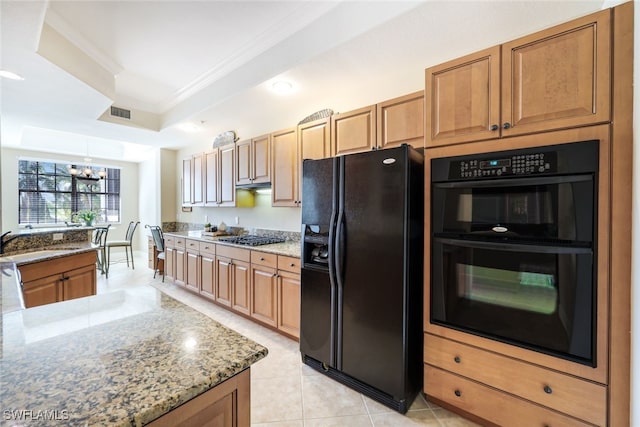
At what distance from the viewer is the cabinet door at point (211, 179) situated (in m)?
4.13

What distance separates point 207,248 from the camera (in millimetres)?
3686

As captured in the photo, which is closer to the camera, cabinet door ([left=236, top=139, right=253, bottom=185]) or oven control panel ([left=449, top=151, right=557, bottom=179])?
oven control panel ([left=449, top=151, right=557, bottom=179])

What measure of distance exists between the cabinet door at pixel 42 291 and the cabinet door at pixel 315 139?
2.46m

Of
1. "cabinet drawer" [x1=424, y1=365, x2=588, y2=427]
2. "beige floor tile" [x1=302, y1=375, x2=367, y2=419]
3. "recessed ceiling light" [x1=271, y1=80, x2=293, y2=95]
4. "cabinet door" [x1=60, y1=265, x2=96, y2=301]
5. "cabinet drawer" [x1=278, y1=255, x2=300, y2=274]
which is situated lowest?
"beige floor tile" [x1=302, y1=375, x2=367, y2=419]

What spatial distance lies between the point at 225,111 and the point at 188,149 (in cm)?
258

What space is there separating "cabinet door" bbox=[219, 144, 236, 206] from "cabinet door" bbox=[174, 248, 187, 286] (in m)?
1.01

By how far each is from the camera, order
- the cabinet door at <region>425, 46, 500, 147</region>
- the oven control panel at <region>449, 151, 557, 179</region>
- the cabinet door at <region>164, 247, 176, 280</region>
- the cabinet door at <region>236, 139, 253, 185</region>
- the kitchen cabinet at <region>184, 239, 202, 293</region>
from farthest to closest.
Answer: the cabinet door at <region>164, 247, 176, 280</region>
the kitchen cabinet at <region>184, 239, 202, 293</region>
the cabinet door at <region>236, 139, 253, 185</region>
the cabinet door at <region>425, 46, 500, 147</region>
the oven control panel at <region>449, 151, 557, 179</region>

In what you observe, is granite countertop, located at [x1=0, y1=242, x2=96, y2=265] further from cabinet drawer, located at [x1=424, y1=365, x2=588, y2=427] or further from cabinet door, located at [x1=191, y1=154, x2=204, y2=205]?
cabinet drawer, located at [x1=424, y1=365, x2=588, y2=427]

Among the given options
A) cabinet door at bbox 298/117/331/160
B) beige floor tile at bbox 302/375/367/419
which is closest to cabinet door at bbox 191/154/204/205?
cabinet door at bbox 298/117/331/160

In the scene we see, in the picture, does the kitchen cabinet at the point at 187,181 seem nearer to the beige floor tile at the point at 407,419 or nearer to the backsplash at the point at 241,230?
the backsplash at the point at 241,230

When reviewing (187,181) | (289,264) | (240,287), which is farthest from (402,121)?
(187,181)

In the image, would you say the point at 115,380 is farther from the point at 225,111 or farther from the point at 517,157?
the point at 225,111

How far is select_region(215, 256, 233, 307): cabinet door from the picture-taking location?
333cm

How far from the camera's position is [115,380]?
25.5 inches
